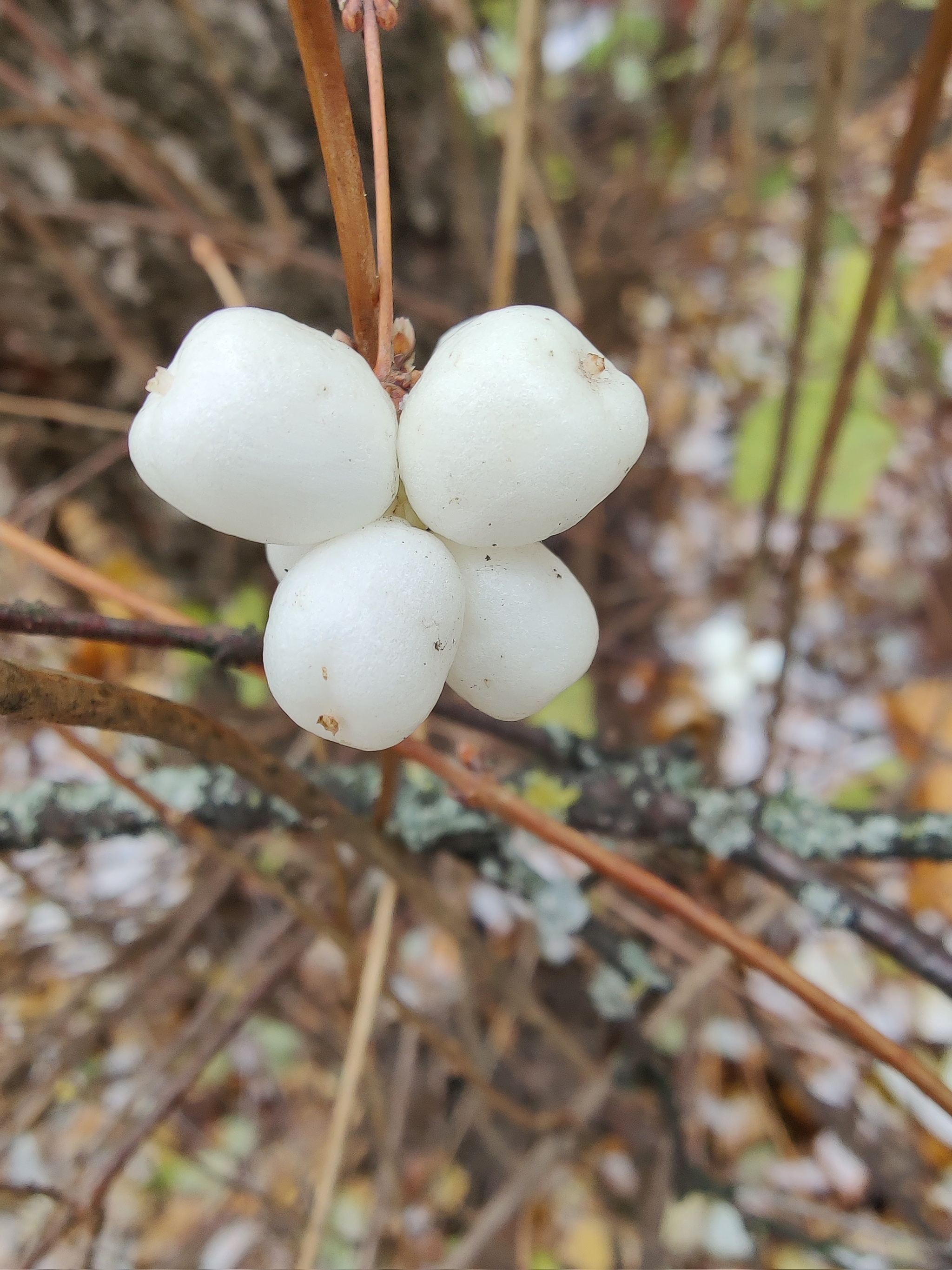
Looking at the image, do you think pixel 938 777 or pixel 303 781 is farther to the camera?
pixel 938 777

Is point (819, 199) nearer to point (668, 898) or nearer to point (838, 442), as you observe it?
point (838, 442)

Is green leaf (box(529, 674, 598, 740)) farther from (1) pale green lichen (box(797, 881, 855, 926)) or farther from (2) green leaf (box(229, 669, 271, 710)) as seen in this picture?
(1) pale green lichen (box(797, 881, 855, 926))

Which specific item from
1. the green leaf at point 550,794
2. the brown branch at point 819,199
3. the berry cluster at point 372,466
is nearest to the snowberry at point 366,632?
the berry cluster at point 372,466

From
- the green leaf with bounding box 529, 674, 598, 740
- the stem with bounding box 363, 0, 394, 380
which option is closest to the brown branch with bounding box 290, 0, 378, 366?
the stem with bounding box 363, 0, 394, 380

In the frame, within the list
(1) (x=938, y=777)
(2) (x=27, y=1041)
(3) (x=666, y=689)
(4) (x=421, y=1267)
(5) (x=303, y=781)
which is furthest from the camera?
(3) (x=666, y=689)

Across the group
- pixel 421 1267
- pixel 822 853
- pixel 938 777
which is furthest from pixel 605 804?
pixel 938 777

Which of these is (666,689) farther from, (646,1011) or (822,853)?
(822,853)

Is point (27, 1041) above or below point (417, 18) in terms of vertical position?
below

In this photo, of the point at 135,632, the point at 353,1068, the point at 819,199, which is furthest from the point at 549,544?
the point at 135,632
